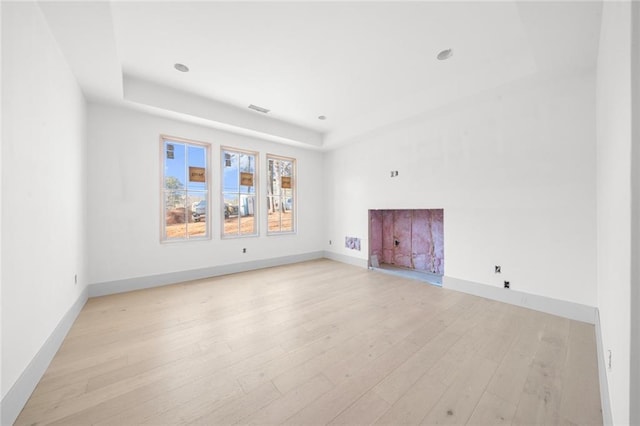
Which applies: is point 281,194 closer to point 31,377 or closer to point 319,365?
A: point 319,365

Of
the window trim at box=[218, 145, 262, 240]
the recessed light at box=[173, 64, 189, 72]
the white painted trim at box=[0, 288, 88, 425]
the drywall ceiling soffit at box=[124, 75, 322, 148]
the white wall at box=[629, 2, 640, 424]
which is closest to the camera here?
the white wall at box=[629, 2, 640, 424]

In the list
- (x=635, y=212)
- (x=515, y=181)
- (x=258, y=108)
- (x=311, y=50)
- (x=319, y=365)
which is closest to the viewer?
(x=635, y=212)

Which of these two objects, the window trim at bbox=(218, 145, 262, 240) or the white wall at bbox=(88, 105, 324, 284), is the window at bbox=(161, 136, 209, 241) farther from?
the window trim at bbox=(218, 145, 262, 240)

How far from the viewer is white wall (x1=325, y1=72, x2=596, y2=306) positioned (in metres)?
2.70

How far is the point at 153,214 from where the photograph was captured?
3910 mm

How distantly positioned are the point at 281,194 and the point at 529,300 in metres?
4.68

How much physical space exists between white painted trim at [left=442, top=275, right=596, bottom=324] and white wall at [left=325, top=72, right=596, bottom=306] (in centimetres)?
7

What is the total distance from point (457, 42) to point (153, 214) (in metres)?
4.78

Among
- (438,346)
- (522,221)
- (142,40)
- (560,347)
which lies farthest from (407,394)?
(142,40)

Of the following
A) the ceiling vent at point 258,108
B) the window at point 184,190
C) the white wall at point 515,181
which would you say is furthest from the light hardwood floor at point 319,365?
the ceiling vent at point 258,108

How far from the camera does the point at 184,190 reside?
4.29 m

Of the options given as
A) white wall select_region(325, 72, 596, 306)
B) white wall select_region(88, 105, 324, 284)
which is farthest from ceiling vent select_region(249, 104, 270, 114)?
white wall select_region(325, 72, 596, 306)

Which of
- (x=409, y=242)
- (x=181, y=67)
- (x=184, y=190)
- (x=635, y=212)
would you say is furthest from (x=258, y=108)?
(x=635, y=212)

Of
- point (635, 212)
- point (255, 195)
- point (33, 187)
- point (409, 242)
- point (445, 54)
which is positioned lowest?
point (409, 242)
